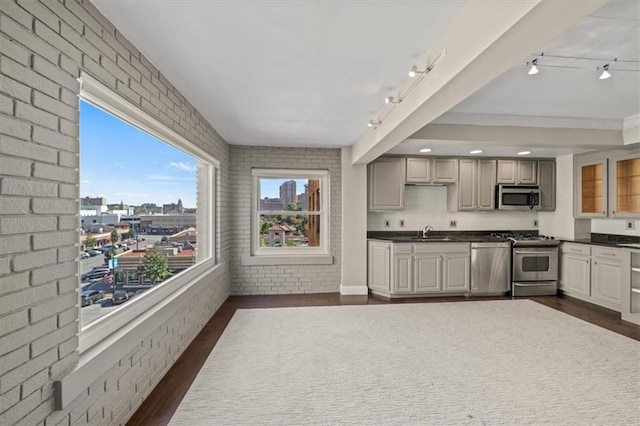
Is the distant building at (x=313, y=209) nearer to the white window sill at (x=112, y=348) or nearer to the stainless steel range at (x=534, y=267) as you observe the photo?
the white window sill at (x=112, y=348)

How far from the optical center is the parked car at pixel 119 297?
2023mm

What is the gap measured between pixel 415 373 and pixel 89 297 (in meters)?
2.39

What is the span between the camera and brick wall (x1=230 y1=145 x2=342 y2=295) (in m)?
5.01

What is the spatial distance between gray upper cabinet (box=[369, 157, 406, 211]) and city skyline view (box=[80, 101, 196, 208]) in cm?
303

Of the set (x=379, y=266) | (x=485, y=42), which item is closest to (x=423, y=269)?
(x=379, y=266)

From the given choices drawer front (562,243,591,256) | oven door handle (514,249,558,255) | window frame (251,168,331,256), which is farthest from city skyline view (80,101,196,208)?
drawer front (562,243,591,256)

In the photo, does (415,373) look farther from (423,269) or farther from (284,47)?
(284,47)

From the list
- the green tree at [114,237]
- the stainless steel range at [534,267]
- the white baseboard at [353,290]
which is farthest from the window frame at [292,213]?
the stainless steel range at [534,267]

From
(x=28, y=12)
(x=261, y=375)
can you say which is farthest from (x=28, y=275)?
(x=261, y=375)

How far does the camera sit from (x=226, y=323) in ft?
12.1

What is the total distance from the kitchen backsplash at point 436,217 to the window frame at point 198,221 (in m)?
2.74

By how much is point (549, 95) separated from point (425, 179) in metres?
2.32

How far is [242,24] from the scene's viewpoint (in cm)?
178

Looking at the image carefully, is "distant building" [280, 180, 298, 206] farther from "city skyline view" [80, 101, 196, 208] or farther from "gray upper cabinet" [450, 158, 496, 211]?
"gray upper cabinet" [450, 158, 496, 211]
